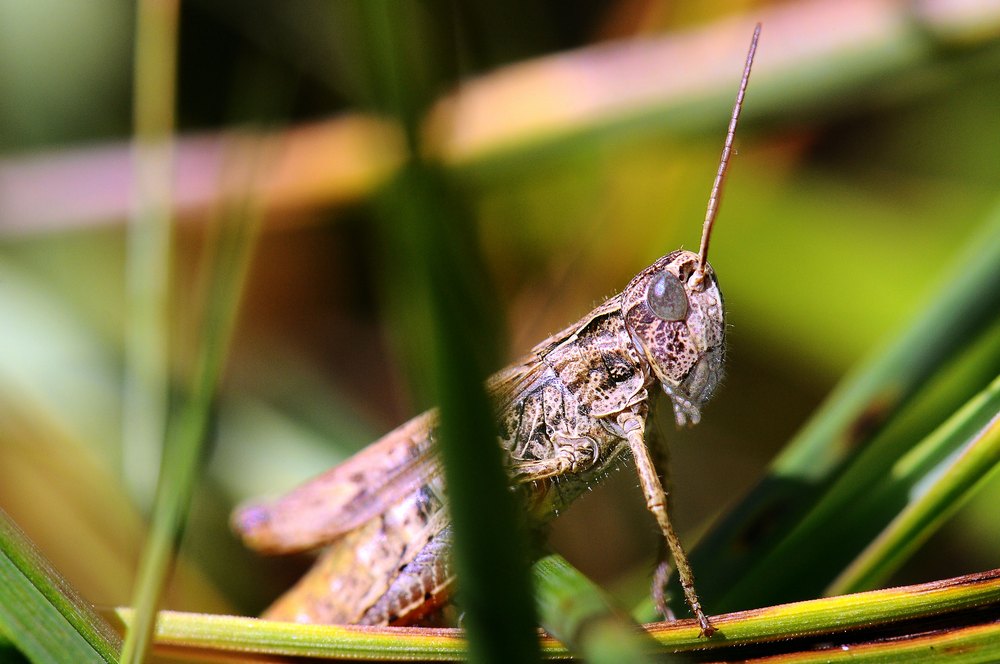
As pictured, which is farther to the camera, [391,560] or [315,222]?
[315,222]

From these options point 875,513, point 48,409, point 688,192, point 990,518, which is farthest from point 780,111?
point 48,409

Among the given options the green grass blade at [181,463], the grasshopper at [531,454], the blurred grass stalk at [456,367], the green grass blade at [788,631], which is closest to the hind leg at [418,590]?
the grasshopper at [531,454]

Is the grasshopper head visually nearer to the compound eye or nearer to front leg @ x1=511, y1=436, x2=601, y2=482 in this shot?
the compound eye

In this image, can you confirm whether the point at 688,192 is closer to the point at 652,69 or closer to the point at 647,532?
Result: the point at 652,69

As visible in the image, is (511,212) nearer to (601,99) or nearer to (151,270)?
(601,99)

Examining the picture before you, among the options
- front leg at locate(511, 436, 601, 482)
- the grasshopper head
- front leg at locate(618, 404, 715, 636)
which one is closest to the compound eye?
the grasshopper head
